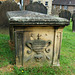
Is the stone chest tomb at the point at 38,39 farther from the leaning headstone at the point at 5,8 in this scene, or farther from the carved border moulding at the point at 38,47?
the leaning headstone at the point at 5,8

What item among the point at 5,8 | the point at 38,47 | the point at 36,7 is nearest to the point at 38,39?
the point at 38,47

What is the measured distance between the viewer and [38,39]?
9.48 feet

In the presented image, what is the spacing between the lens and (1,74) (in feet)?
8.67

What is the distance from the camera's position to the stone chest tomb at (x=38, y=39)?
2648 millimetres

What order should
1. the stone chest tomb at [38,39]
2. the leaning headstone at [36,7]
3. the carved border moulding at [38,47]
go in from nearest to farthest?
1. the stone chest tomb at [38,39]
2. the carved border moulding at [38,47]
3. the leaning headstone at [36,7]

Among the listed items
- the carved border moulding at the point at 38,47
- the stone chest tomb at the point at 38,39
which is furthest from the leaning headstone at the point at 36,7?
the carved border moulding at the point at 38,47

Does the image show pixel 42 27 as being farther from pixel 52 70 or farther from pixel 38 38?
pixel 52 70

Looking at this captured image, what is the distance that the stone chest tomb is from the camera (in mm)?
2648

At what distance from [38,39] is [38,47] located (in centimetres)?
21

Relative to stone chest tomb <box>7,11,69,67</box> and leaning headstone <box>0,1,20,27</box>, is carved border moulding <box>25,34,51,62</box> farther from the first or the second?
leaning headstone <box>0,1,20,27</box>

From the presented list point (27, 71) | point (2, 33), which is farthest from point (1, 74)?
point (2, 33)

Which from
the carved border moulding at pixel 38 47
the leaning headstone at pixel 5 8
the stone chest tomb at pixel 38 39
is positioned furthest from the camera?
the leaning headstone at pixel 5 8

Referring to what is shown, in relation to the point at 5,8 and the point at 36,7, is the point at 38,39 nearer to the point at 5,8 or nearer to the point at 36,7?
the point at 5,8

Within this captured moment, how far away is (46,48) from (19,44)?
2.32 feet
